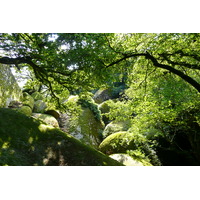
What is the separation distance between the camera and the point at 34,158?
12.5 ft

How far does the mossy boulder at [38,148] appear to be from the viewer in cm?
372

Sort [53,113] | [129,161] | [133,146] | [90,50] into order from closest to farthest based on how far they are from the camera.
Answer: [90,50] → [129,161] → [133,146] → [53,113]

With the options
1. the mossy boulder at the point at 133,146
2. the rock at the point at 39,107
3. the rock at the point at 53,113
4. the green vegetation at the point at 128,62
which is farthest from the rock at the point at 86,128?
the green vegetation at the point at 128,62

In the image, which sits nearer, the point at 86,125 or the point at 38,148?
the point at 38,148

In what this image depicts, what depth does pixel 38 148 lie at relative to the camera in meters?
4.14

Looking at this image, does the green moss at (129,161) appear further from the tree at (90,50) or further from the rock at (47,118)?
the rock at (47,118)

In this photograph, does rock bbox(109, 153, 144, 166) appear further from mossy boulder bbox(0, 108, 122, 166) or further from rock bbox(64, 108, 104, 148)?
rock bbox(64, 108, 104, 148)

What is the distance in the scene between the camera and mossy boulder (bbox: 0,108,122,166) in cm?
372

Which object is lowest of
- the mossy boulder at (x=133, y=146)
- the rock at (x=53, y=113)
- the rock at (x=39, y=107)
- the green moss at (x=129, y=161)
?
the green moss at (x=129, y=161)

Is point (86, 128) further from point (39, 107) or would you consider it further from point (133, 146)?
point (133, 146)

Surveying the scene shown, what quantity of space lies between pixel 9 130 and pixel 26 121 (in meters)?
0.74

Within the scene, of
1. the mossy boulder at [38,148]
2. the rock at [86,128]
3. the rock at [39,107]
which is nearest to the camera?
the mossy boulder at [38,148]

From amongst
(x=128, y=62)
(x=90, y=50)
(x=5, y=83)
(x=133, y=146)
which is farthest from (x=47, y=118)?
(x=90, y=50)
